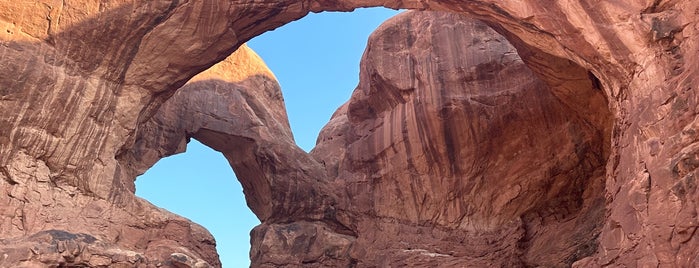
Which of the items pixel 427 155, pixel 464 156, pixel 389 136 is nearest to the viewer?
pixel 464 156

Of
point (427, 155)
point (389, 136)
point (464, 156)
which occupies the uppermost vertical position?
point (389, 136)

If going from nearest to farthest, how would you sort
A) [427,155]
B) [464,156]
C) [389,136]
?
[464,156]
[427,155]
[389,136]

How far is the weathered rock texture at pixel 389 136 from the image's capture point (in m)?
12.6

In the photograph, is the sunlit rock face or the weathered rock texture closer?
the weathered rock texture

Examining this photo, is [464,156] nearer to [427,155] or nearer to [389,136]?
[427,155]

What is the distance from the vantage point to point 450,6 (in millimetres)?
16500

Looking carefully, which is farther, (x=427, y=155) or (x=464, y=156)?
(x=427, y=155)

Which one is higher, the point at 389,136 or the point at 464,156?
the point at 389,136

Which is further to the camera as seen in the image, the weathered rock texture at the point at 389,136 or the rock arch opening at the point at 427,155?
the rock arch opening at the point at 427,155

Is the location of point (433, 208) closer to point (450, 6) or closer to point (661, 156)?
point (450, 6)

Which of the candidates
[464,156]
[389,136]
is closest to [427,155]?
[464,156]

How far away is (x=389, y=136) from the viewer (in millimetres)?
25156

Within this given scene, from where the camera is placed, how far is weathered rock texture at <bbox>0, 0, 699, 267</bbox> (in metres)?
12.6

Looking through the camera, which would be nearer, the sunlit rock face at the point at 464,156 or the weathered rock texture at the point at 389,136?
the weathered rock texture at the point at 389,136
